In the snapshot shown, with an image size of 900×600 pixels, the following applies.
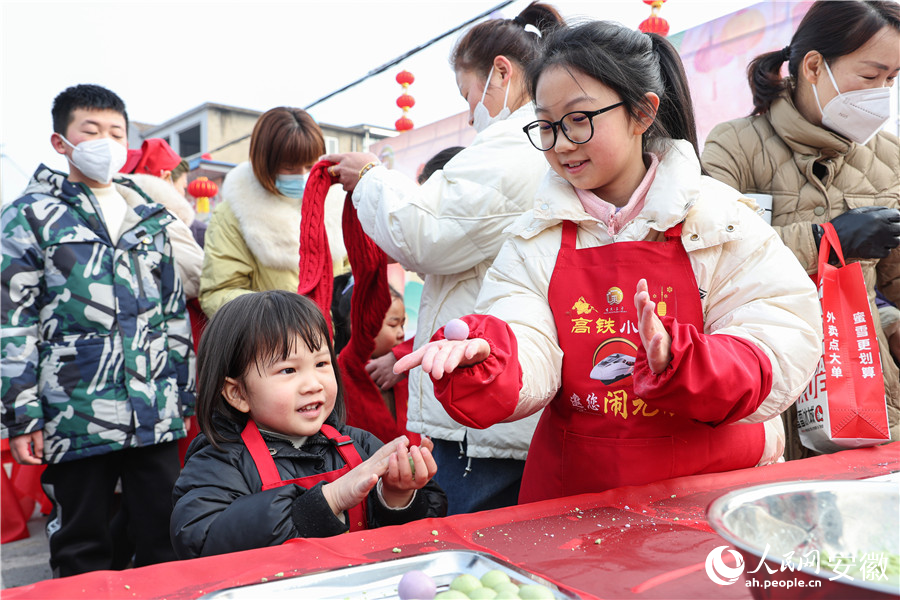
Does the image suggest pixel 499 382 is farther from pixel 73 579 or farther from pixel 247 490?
pixel 73 579

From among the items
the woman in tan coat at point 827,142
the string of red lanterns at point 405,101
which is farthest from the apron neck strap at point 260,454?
the string of red lanterns at point 405,101

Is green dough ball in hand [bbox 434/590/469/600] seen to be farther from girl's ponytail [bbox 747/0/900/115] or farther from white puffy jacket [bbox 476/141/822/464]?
girl's ponytail [bbox 747/0/900/115]

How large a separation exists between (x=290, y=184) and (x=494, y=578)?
254 cm

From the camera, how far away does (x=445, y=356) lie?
3.85 ft

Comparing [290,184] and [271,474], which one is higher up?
[290,184]

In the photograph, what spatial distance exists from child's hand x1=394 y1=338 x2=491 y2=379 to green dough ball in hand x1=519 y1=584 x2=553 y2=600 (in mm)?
404

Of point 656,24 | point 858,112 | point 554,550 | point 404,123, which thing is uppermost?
point 404,123

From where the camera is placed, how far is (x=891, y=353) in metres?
2.23

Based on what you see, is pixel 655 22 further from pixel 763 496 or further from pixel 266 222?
pixel 763 496

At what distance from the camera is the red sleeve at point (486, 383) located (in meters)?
1.24

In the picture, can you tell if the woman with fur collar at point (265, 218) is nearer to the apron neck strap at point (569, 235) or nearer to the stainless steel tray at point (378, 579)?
the apron neck strap at point (569, 235)

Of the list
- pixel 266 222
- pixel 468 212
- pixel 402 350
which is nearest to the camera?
pixel 468 212

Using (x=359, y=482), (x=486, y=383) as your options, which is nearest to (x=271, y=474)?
(x=359, y=482)

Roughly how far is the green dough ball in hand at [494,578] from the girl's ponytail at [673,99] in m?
1.07
